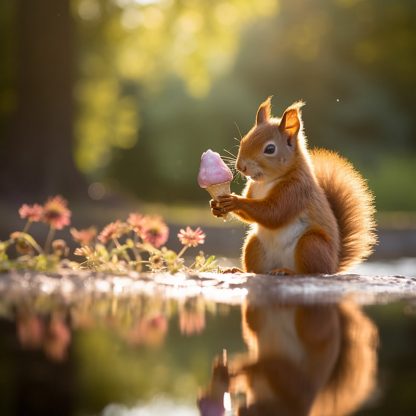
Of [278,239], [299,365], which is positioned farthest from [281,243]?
[299,365]

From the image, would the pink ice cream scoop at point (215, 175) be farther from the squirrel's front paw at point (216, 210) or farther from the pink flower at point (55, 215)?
the pink flower at point (55, 215)

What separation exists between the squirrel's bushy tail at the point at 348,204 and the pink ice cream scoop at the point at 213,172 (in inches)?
33.9

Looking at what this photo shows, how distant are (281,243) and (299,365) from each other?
2.12 meters

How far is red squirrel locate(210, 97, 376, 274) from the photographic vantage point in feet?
15.7

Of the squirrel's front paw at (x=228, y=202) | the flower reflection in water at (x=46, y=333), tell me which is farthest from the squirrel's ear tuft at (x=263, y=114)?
the flower reflection in water at (x=46, y=333)

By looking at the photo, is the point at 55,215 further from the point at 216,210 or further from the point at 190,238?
the point at 216,210

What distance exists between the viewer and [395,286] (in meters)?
5.15

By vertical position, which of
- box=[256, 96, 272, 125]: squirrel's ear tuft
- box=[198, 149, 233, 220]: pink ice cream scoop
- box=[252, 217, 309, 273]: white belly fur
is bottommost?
box=[252, 217, 309, 273]: white belly fur

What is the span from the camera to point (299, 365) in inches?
110

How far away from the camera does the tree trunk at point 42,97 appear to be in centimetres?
1502

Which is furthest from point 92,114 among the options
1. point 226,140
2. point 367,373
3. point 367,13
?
point 367,373

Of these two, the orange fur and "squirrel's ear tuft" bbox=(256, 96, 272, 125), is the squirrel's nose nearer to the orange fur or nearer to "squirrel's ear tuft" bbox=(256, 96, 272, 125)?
"squirrel's ear tuft" bbox=(256, 96, 272, 125)

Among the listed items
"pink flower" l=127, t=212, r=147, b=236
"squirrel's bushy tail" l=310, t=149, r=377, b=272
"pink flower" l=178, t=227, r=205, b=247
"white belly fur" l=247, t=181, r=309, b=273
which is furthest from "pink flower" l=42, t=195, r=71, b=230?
"squirrel's bushy tail" l=310, t=149, r=377, b=272

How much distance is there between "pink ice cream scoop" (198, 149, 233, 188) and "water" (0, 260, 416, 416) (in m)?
0.64
